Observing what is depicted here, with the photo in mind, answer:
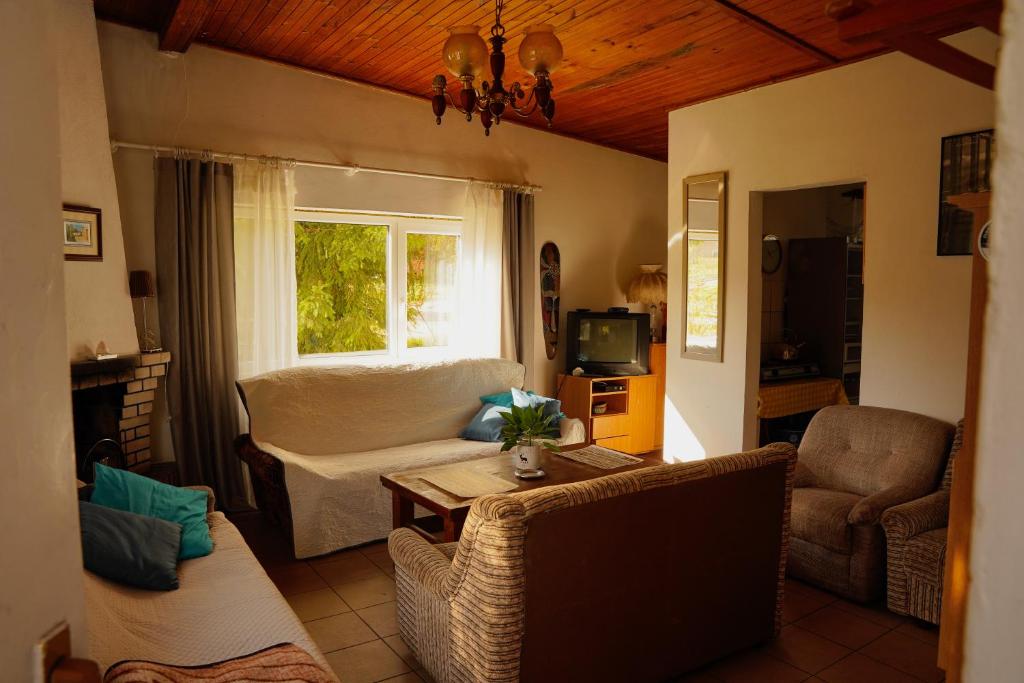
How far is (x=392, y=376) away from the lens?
15.3 feet

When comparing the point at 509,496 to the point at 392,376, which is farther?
the point at 392,376

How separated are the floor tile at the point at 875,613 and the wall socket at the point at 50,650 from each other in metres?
3.09

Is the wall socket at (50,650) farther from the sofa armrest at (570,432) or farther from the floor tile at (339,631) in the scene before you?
the sofa armrest at (570,432)

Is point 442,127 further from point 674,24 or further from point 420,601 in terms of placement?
point 420,601

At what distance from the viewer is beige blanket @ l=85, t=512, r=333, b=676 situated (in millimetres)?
1841

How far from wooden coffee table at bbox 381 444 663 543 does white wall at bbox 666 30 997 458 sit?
138cm

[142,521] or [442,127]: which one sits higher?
Result: [442,127]

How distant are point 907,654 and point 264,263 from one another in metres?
3.92

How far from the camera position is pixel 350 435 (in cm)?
441

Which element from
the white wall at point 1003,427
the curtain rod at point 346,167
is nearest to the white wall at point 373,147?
the curtain rod at point 346,167

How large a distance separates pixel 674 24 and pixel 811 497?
8.10 feet

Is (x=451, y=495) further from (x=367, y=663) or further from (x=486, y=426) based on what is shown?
(x=486, y=426)

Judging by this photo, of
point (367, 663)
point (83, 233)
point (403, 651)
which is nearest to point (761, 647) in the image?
point (403, 651)

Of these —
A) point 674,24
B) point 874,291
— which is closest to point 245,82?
point 674,24
